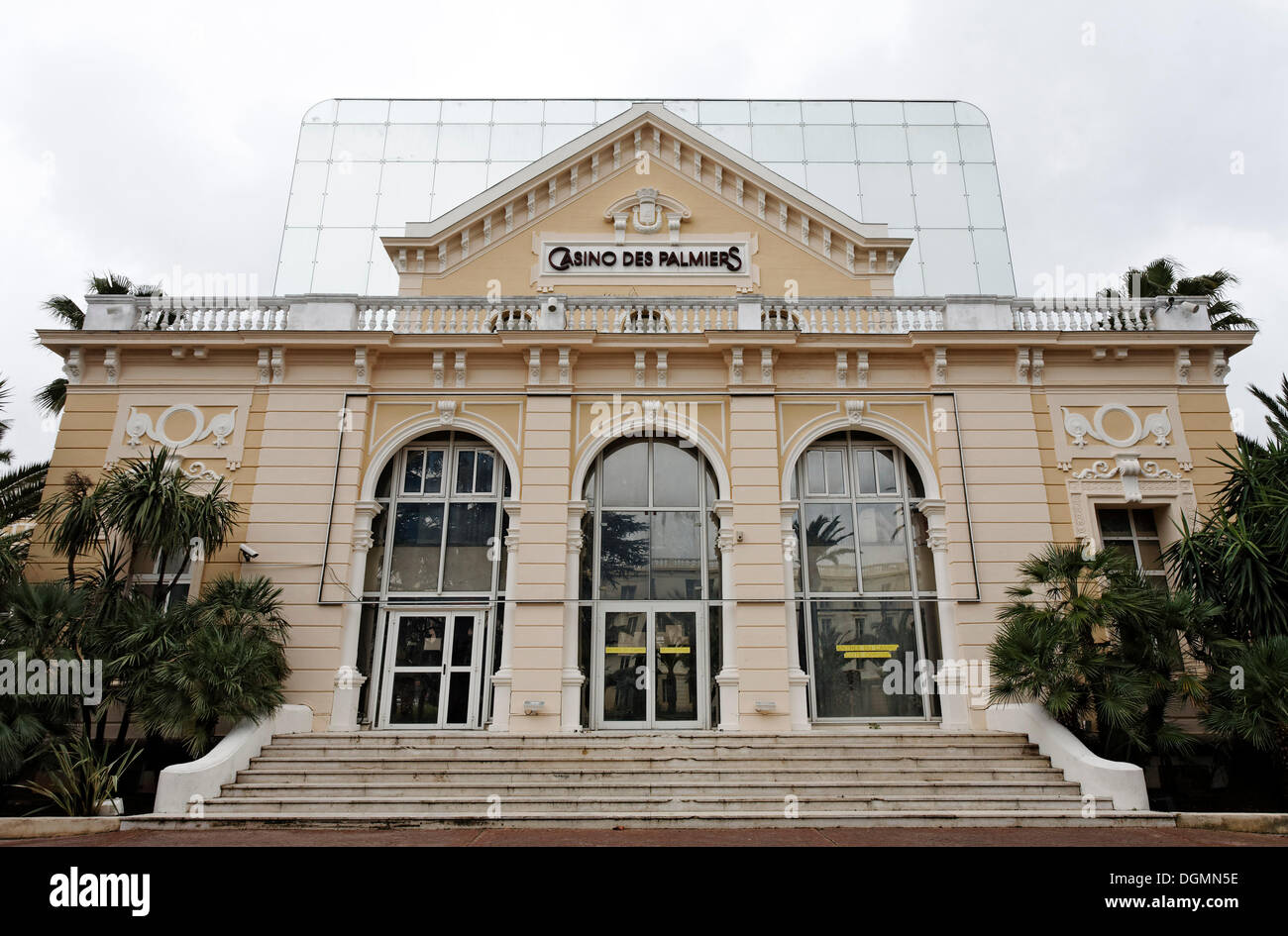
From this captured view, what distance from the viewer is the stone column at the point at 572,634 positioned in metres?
12.3

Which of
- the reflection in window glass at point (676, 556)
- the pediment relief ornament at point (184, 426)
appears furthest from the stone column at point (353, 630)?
the reflection in window glass at point (676, 556)

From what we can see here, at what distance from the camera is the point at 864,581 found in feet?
43.9

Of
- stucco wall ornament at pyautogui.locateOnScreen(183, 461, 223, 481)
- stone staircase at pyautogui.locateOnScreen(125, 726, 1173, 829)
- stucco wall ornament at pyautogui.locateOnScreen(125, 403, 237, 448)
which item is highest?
stucco wall ornament at pyautogui.locateOnScreen(125, 403, 237, 448)

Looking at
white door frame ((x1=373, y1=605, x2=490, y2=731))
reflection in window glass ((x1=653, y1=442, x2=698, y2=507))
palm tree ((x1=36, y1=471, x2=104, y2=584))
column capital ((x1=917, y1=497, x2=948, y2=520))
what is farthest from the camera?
reflection in window glass ((x1=653, y1=442, x2=698, y2=507))

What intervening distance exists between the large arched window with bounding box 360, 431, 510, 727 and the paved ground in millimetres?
4405

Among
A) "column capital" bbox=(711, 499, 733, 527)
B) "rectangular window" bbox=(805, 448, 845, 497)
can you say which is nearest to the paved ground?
"column capital" bbox=(711, 499, 733, 527)

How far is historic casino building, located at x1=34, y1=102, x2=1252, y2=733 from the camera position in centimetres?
1273

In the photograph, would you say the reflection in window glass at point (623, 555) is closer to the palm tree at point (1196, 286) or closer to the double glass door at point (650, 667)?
the double glass door at point (650, 667)

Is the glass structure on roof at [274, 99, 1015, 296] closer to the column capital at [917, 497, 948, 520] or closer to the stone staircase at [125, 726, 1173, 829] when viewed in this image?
the column capital at [917, 497, 948, 520]

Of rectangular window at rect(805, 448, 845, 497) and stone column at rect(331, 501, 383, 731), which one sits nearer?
stone column at rect(331, 501, 383, 731)

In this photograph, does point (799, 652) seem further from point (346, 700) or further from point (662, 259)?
point (662, 259)

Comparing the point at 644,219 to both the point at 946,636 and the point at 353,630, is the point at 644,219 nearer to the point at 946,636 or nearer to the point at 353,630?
the point at 353,630

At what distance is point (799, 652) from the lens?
1299 centimetres

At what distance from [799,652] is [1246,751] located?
599 cm
